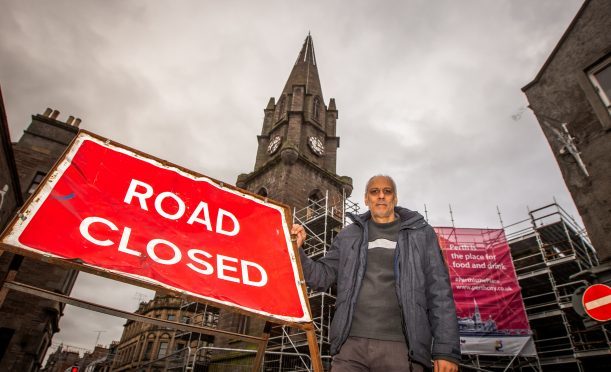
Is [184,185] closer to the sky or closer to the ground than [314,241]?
closer to the ground

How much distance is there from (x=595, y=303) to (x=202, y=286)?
8.28 metres

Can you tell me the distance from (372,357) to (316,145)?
23.8 m

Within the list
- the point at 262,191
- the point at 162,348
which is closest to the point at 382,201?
the point at 262,191

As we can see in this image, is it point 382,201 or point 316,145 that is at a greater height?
point 316,145

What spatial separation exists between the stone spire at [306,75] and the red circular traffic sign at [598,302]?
2566cm

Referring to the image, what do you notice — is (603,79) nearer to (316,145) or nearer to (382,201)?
(382,201)

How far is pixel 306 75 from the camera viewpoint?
3169 centimetres

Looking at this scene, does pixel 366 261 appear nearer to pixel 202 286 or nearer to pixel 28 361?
pixel 202 286

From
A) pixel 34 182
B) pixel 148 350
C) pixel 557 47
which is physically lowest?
pixel 148 350

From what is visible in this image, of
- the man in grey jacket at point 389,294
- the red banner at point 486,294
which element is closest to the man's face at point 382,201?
the man in grey jacket at point 389,294

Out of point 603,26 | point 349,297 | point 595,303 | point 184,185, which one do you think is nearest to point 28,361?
point 184,185

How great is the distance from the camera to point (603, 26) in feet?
30.1

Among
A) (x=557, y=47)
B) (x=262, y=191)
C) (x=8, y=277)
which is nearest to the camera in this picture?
(x=8, y=277)

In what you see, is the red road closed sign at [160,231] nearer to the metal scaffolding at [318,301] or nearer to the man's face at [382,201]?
the man's face at [382,201]
